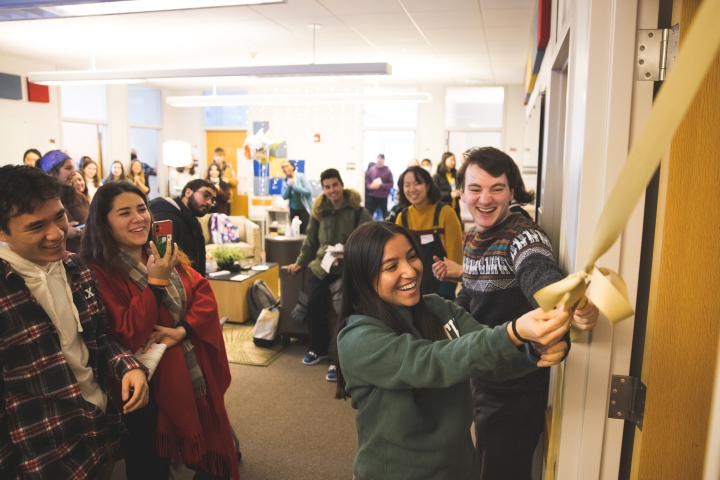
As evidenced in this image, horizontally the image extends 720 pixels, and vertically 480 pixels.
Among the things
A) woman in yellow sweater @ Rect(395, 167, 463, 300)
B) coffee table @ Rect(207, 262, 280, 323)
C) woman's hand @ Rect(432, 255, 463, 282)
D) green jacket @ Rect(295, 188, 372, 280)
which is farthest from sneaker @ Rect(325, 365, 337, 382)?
woman's hand @ Rect(432, 255, 463, 282)

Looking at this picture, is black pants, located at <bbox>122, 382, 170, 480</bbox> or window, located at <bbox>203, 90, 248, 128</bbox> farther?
window, located at <bbox>203, 90, 248, 128</bbox>

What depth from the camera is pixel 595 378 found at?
1168 mm

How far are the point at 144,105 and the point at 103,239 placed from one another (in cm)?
1058

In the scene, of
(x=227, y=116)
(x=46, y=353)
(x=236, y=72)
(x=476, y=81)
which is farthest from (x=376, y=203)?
(x=46, y=353)

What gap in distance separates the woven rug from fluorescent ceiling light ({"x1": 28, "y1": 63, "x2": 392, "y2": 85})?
8.58 feet

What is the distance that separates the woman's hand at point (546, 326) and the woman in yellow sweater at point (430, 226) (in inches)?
102

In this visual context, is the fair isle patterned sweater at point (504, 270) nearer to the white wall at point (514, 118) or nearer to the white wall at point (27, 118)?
the white wall at point (27, 118)

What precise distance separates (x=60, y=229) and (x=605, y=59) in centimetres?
149

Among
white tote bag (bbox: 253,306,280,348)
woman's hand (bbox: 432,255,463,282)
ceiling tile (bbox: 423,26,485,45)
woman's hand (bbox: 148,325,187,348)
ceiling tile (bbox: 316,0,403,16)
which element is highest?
ceiling tile (bbox: 423,26,485,45)

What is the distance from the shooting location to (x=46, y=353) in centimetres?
147

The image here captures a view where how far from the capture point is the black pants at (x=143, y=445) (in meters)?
1.88

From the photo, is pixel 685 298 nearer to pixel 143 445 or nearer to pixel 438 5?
pixel 143 445

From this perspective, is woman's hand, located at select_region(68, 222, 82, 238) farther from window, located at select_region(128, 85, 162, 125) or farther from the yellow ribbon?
window, located at select_region(128, 85, 162, 125)

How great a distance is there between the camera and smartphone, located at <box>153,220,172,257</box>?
6.13 ft
